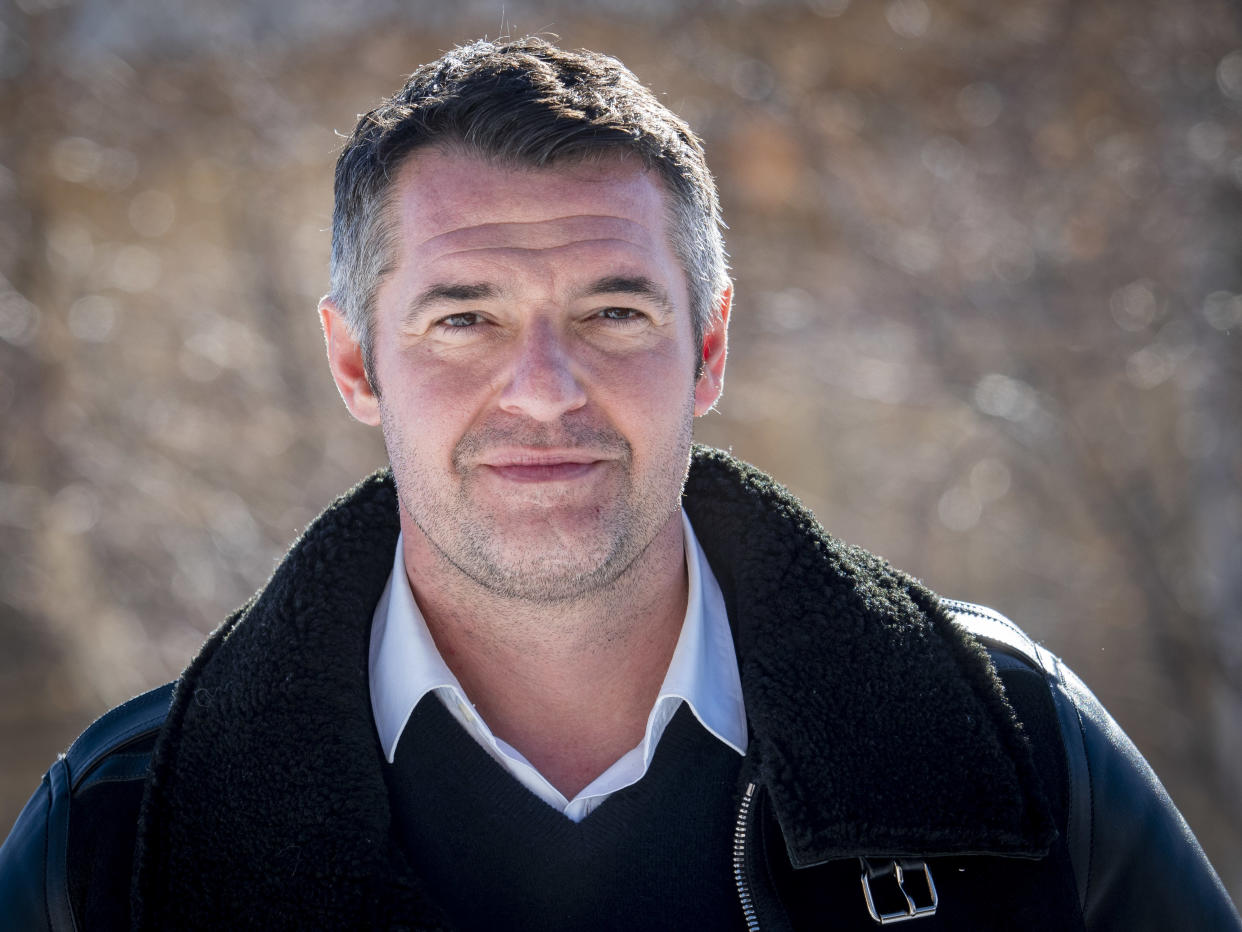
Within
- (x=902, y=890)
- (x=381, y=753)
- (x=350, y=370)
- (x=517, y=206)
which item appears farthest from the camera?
(x=350, y=370)

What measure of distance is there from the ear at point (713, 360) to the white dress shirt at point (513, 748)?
32cm

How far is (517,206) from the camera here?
1685 millimetres

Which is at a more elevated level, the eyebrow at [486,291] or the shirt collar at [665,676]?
the eyebrow at [486,291]

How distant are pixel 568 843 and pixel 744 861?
0.70ft

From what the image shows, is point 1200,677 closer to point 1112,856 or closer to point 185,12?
point 1112,856

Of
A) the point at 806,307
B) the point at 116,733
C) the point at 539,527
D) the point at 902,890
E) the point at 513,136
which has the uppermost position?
the point at 806,307

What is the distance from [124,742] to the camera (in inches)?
61.8

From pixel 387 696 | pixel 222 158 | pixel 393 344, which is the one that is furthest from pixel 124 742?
pixel 222 158

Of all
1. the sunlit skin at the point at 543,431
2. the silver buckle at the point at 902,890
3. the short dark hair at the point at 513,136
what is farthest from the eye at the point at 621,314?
the silver buckle at the point at 902,890

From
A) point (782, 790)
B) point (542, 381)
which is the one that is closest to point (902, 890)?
point (782, 790)

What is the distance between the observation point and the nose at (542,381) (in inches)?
62.8

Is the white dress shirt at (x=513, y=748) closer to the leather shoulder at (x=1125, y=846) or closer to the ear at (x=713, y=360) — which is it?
the ear at (x=713, y=360)

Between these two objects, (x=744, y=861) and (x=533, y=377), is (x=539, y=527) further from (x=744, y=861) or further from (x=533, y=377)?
(x=744, y=861)

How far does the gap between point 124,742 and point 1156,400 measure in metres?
4.50
